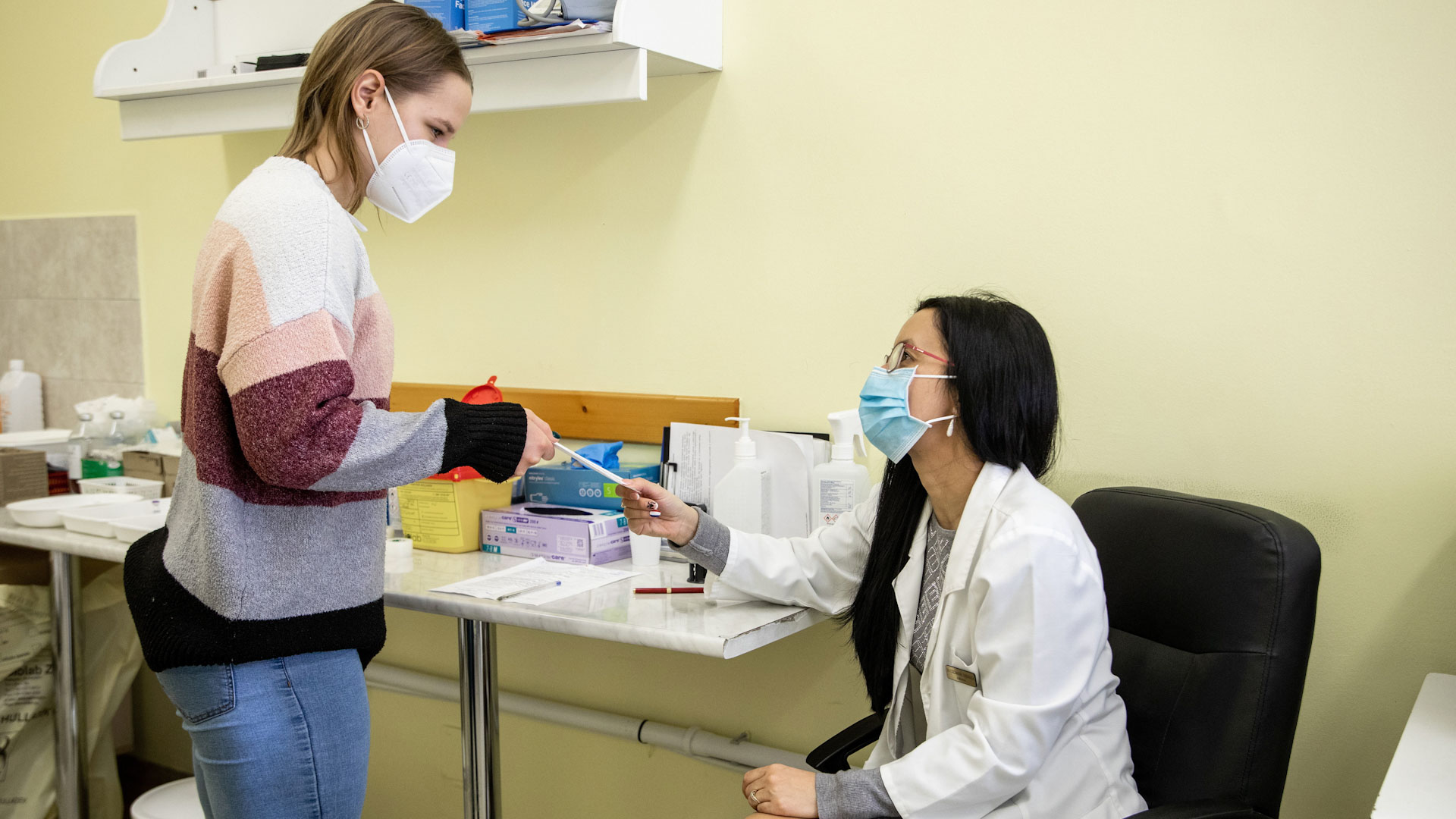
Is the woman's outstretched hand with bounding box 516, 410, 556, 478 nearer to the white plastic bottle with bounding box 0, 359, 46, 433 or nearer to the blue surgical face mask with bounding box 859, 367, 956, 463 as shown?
the blue surgical face mask with bounding box 859, 367, 956, 463

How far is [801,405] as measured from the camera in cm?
210

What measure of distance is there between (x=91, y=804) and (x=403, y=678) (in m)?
0.93

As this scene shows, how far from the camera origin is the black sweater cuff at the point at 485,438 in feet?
4.17

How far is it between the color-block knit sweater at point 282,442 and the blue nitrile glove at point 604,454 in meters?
0.79

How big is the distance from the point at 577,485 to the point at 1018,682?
114 centimetres

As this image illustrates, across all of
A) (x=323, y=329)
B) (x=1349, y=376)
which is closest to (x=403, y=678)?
(x=323, y=329)

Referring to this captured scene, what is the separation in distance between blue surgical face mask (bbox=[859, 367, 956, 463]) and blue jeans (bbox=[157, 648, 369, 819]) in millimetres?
747

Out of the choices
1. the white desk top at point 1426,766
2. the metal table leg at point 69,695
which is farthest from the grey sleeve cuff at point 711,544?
the metal table leg at point 69,695

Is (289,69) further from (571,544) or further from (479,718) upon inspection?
(479,718)

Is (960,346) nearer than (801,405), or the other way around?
(960,346)

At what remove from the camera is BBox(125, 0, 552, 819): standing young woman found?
45.1 inches

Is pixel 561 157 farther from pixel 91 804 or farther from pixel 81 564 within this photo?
pixel 91 804

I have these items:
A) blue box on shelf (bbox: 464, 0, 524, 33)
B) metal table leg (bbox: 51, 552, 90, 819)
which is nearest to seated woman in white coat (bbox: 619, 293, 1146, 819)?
blue box on shelf (bbox: 464, 0, 524, 33)

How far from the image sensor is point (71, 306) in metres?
3.13
